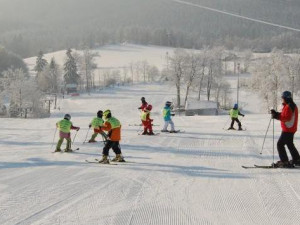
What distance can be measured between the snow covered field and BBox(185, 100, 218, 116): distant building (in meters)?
39.4

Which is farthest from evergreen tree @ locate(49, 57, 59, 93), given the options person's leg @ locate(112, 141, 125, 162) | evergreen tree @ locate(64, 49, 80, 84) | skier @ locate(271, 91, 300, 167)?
skier @ locate(271, 91, 300, 167)

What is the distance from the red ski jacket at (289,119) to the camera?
9.67 m

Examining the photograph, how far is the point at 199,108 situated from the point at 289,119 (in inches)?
1798

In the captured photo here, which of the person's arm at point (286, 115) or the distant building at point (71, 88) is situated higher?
the person's arm at point (286, 115)

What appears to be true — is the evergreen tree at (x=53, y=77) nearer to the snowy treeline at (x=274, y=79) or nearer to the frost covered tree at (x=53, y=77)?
the frost covered tree at (x=53, y=77)

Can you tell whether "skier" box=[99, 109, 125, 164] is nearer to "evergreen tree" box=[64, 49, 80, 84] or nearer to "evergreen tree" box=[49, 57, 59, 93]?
"evergreen tree" box=[49, 57, 59, 93]

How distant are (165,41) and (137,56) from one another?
3288cm

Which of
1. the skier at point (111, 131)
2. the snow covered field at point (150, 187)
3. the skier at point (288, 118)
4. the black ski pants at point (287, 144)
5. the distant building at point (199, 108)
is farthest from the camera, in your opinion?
the distant building at point (199, 108)

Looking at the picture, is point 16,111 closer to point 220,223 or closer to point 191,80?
point 191,80

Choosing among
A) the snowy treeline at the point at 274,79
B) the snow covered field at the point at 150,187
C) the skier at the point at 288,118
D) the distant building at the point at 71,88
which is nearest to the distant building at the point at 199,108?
the snowy treeline at the point at 274,79

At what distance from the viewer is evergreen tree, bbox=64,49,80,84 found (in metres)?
97.5

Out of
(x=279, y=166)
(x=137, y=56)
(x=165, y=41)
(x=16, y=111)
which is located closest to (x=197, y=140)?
(x=279, y=166)

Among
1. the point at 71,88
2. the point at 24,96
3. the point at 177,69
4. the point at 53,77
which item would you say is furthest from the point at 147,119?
the point at 71,88

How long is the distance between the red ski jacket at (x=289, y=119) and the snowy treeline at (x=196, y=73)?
5579cm
